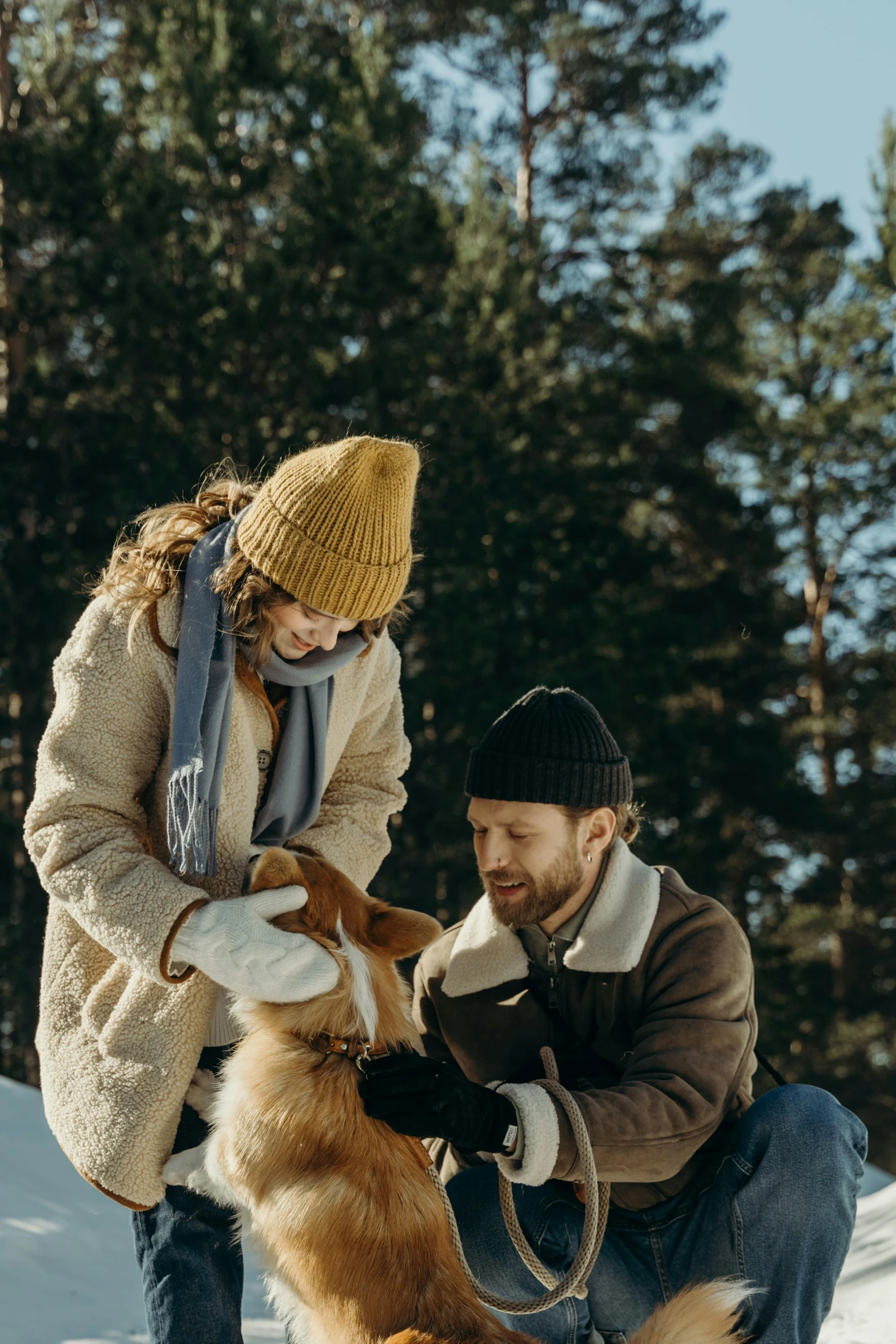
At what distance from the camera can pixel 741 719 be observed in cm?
1939

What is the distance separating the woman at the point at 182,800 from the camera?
8.04 ft

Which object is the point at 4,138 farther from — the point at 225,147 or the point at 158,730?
the point at 158,730

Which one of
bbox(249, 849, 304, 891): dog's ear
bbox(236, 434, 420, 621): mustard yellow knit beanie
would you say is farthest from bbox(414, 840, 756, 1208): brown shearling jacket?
bbox(236, 434, 420, 621): mustard yellow knit beanie

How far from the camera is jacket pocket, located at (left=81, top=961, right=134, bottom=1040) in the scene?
260 centimetres

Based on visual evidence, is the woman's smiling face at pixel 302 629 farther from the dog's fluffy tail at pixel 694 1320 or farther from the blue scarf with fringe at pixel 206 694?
the dog's fluffy tail at pixel 694 1320

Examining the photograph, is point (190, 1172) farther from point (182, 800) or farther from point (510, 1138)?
point (182, 800)

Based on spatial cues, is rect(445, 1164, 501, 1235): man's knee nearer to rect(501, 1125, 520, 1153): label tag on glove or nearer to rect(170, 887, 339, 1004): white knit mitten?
rect(501, 1125, 520, 1153): label tag on glove

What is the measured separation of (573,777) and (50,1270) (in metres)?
2.87

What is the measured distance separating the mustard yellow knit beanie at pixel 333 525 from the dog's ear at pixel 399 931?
0.65 m

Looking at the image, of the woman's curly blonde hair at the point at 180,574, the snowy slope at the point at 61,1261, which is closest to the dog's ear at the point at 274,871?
the woman's curly blonde hair at the point at 180,574

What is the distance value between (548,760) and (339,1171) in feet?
3.38

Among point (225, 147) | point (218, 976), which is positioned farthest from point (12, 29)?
point (218, 976)

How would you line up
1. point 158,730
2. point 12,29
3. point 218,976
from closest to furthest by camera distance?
point 218,976 < point 158,730 < point 12,29

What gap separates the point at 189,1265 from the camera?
2.60 metres
